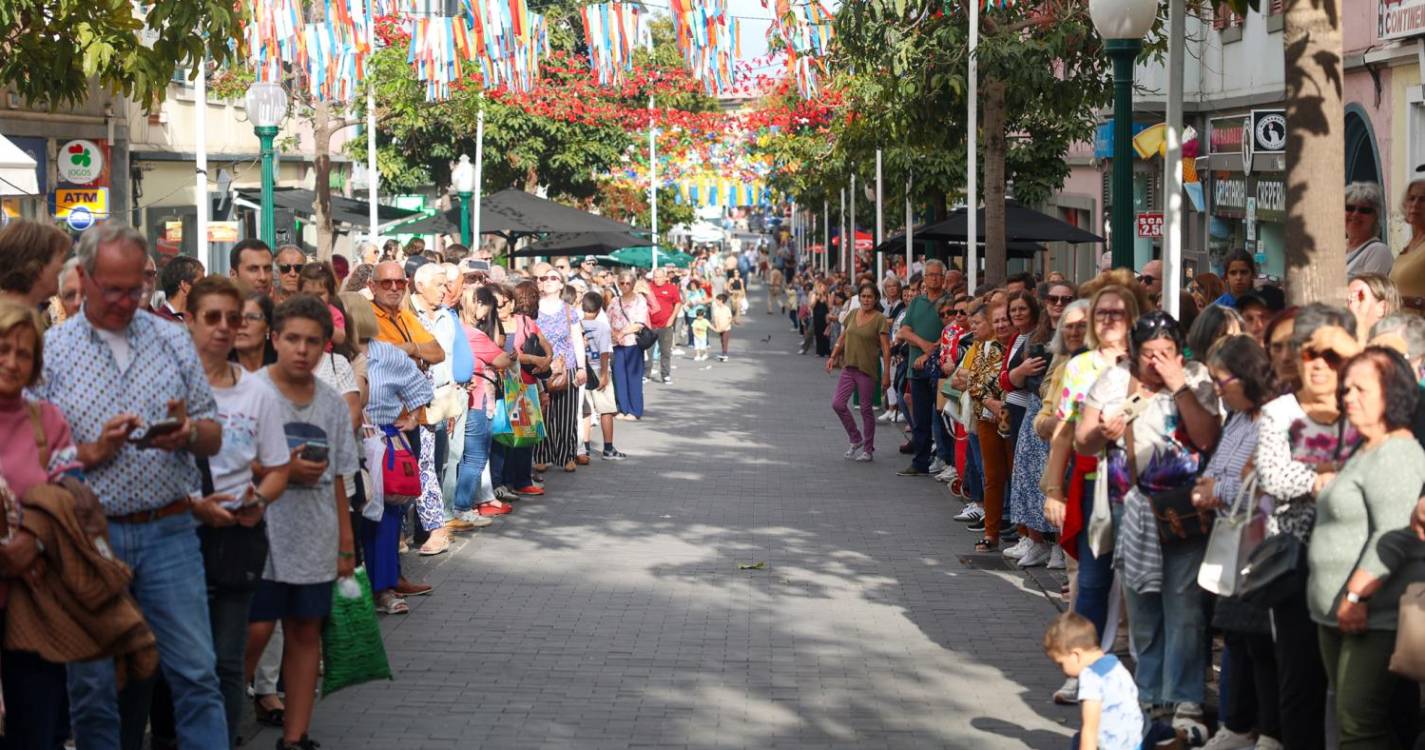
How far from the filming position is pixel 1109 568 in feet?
27.2

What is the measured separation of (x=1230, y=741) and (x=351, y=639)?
10.7 feet

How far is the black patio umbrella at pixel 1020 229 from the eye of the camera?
75.9 ft

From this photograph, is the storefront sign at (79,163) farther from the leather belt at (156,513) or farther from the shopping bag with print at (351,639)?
the leather belt at (156,513)

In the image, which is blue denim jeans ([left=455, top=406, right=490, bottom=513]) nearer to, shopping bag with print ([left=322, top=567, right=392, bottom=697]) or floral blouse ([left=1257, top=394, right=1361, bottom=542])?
shopping bag with print ([left=322, top=567, right=392, bottom=697])

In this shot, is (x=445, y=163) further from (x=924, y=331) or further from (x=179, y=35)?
(x=179, y=35)

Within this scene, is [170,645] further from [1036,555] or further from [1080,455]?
[1036,555]

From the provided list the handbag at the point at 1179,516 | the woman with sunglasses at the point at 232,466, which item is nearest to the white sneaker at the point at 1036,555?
the handbag at the point at 1179,516

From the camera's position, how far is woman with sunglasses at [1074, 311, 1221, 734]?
7.56 meters

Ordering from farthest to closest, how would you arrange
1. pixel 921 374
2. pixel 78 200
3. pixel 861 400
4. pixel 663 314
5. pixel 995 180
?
pixel 78 200 → pixel 663 314 → pixel 995 180 → pixel 861 400 → pixel 921 374

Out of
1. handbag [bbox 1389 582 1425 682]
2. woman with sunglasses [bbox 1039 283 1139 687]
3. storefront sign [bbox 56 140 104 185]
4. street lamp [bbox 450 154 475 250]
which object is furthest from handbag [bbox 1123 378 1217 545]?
storefront sign [bbox 56 140 104 185]

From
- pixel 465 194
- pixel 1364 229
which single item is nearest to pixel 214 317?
pixel 1364 229

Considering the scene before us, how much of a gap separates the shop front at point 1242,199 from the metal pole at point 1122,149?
26.3ft

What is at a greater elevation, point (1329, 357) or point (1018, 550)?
point (1329, 357)

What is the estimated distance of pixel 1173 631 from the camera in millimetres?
7629
